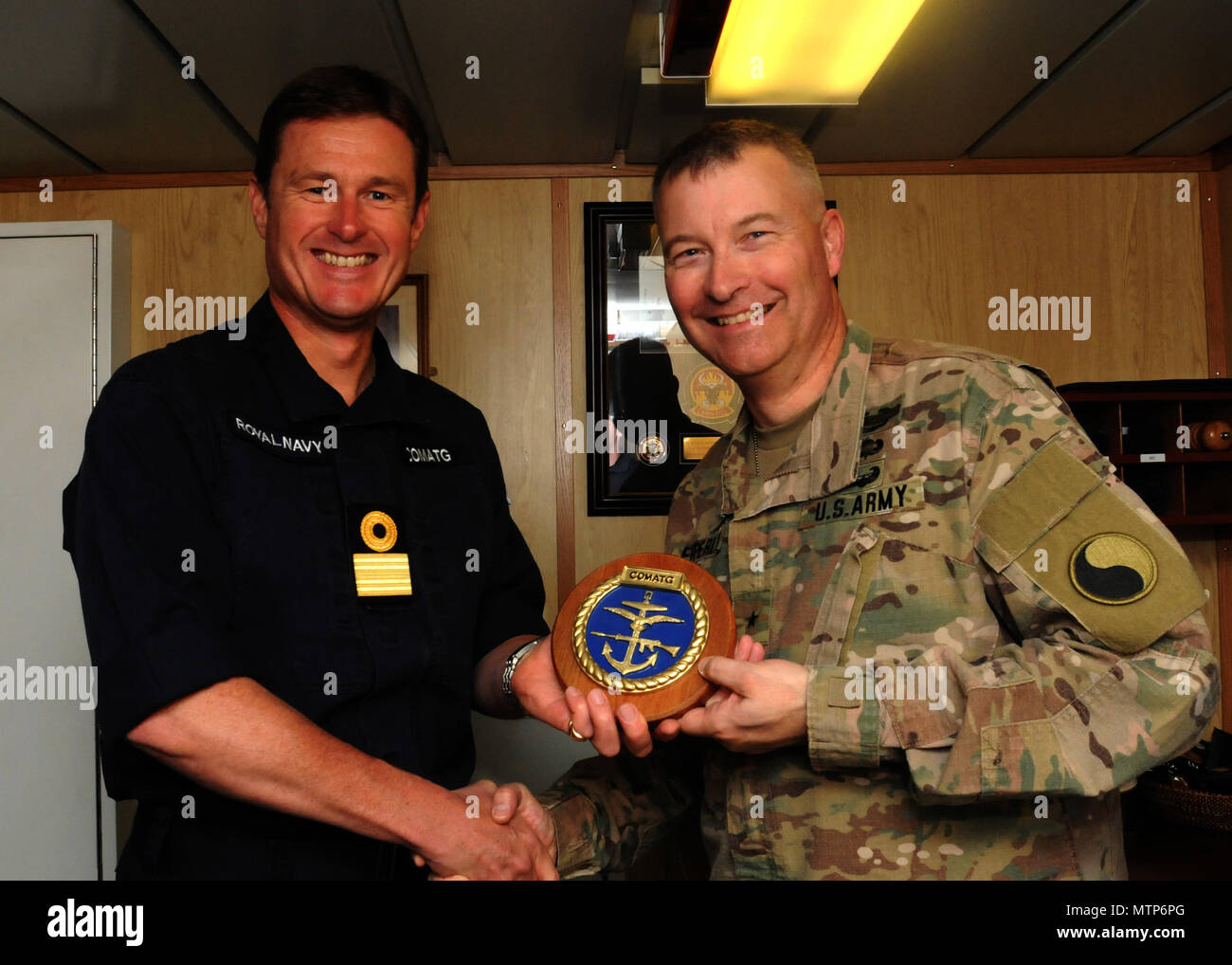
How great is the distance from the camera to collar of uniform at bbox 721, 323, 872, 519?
Result: 1272 mm

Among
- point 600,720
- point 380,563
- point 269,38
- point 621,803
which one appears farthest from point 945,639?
point 269,38

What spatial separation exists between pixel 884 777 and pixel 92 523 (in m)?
1.07

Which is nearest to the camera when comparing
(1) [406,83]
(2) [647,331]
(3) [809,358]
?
(3) [809,358]

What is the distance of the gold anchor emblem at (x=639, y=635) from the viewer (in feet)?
3.78

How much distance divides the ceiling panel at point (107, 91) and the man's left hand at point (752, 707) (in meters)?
2.00

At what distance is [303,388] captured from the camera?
1.35 metres

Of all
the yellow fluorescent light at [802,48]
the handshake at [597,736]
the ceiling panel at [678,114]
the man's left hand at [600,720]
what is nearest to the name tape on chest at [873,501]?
the handshake at [597,736]

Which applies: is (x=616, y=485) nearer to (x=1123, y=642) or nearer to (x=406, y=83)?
(x=406, y=83)

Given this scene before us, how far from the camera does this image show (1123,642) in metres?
1.03

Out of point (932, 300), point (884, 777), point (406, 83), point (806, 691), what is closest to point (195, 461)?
point (806, 691)

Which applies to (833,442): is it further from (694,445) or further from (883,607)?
(694,445)

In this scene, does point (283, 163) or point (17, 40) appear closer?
point (283, 163)

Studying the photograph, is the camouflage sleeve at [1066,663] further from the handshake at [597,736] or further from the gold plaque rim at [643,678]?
the gold plaque rim at [643,678]

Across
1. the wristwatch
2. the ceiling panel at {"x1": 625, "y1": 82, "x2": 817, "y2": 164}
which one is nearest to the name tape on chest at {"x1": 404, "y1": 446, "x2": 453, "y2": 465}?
the wristwatch
